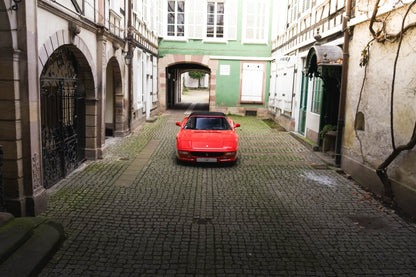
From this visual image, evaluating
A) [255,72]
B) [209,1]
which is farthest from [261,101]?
[209,1]

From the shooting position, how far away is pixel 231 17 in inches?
904

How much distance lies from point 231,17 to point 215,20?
1.02 meters

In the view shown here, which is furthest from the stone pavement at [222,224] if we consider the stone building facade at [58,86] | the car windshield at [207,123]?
the car windshield at [207,123]

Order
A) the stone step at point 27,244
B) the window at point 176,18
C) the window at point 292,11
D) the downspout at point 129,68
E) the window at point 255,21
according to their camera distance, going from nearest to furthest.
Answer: the stone step at point 27,244
the downspout at point 129,68
the window at point 292,11
the window at point 255,21
the window at point 176,18

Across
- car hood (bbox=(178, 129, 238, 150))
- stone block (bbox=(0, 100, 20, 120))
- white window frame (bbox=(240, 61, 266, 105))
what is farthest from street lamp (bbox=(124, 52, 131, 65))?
white window frame (bbox=(240, 61, 266, 105))

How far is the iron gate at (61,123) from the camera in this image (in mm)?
7609

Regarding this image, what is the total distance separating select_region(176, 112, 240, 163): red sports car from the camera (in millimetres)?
→ 9805

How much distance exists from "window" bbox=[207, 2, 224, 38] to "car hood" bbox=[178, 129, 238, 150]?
14.0m

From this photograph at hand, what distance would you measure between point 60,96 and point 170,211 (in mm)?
3664

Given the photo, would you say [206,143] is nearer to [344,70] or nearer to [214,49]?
[344,70]

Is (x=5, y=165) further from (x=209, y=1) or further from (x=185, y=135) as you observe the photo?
(x=209, y=1)

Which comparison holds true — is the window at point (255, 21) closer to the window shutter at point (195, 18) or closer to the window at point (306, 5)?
the window shutter at point (195, 18)

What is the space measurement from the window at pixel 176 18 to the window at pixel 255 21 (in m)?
3.92

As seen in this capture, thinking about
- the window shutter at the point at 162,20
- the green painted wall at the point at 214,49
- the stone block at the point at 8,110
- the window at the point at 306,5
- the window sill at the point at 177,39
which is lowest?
the stone block at the point at 8,110
